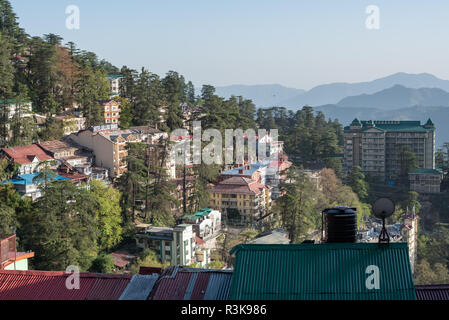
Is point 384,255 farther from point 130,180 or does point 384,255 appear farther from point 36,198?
point 130,180

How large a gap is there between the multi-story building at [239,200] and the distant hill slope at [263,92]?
4716 inches

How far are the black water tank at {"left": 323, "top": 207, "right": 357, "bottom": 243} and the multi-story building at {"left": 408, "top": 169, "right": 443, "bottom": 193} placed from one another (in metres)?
30.6

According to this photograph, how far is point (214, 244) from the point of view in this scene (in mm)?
21672

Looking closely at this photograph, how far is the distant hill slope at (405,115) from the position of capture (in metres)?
77.8

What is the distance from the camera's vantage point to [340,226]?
5.04 metres

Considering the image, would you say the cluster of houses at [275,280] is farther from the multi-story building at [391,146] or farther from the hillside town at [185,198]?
the multi-story building at [391,146]

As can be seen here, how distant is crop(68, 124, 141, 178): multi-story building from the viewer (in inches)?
917

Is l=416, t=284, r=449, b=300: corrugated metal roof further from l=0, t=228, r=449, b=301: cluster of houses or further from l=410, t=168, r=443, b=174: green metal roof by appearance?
l=410, t=168, r=443, b=174: green metal roof

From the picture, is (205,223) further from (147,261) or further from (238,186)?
(147,261)

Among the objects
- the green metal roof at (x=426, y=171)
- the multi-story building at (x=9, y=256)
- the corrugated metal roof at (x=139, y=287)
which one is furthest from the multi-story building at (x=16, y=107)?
the green metal roof at (x=426, y=171)

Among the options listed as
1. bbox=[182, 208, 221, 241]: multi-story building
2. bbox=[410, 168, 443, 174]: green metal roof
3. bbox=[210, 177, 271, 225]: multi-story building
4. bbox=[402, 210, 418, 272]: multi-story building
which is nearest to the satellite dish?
bbox=[182, 208, 221, 241]: multi-story building
